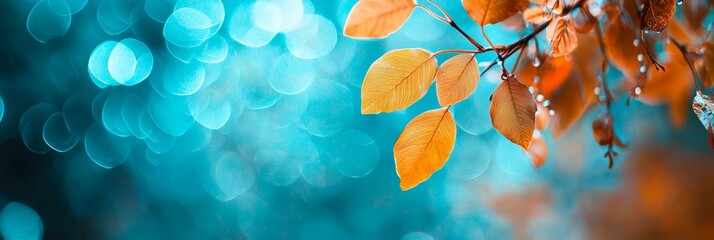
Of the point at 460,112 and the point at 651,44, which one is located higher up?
the point at 651,44

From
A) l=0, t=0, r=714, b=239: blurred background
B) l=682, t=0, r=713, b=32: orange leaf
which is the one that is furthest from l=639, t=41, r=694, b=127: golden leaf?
l=0, t=0, r=714, b=239: blurred background

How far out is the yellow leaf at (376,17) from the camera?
7.2 inches

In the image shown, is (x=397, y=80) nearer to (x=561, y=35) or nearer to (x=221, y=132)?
(x=561, y=35)

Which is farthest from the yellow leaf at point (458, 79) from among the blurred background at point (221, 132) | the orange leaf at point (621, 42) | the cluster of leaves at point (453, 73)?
the blurred background at point (221, 132)

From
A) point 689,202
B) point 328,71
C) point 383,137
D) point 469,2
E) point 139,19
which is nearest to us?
point 469,2

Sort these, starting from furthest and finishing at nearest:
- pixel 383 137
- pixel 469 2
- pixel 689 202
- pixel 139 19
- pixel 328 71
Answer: pixel 328 71, pixel 139 19, pixel 383 137, pixel 689 202, pixel 469 2

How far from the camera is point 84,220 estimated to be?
1.34 meters

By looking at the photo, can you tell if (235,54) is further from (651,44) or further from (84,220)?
(651,44)

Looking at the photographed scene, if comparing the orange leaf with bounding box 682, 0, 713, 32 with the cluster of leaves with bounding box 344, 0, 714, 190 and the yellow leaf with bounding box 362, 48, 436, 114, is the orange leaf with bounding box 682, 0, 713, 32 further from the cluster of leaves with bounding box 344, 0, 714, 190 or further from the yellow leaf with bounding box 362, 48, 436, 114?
the yellow leaf with bounding box 362, 48, 436, 114

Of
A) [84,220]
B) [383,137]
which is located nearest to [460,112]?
[383,137]

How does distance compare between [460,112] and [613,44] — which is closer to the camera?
[613,44]

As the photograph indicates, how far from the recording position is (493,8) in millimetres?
174

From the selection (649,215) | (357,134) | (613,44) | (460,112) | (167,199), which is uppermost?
(613,44)

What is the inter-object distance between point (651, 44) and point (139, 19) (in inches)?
62.7
